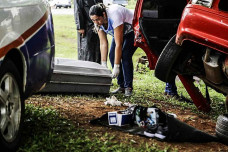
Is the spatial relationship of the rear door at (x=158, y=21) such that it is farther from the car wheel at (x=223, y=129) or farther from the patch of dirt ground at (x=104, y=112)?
the car wheel at (x=223, y=129)

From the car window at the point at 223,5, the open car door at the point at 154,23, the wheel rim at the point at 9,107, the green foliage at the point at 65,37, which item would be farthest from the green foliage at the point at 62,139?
the green foliage at the point at 65,37

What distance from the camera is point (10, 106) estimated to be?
9.32ft

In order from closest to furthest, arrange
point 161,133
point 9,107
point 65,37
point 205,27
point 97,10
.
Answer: point 9,107 → point 161,133 → point 205,27 → point 97,10 → point 65,37

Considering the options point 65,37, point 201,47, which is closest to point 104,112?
point 201,47

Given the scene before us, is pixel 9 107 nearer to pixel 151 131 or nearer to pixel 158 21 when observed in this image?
pixel 151 131

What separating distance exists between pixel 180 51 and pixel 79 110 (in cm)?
145

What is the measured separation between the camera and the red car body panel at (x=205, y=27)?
3.66m

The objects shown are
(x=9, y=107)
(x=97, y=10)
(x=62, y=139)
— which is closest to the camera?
(x=9, y=107)

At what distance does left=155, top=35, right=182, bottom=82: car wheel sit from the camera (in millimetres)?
4258

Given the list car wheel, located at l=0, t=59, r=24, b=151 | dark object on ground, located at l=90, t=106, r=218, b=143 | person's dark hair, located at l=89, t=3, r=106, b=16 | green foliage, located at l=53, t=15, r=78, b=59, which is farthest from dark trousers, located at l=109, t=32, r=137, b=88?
green foliage, located at l=53, t=15, r=78, b=59

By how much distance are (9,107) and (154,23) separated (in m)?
2.94

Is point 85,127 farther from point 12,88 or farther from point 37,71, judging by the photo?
point 12,88

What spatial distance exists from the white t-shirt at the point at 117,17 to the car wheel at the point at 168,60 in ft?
4.41

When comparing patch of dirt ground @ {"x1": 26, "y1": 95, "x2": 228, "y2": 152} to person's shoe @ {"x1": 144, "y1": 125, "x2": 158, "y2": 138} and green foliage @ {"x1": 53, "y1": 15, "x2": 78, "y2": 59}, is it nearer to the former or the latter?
person's shoe @ {"x1": 144, "y1": 125, "x2": 158, "y2": 138}
